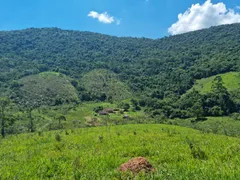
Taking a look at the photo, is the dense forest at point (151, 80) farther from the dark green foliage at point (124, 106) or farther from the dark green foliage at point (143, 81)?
A: the dark green foliage at point (124, 106)

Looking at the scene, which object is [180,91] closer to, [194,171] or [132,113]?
[132,113]

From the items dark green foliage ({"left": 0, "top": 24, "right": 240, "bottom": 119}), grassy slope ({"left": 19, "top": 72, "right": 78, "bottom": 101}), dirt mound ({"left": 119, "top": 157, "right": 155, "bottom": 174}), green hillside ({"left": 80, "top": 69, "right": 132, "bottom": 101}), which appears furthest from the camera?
green hillside ({"left": 80, "top": 69, "right": 132, "bottom": 101})

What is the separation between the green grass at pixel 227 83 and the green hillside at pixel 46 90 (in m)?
60.1

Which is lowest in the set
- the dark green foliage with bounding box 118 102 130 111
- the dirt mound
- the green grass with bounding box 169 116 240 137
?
the green grass with bounding box 169 116 240 137

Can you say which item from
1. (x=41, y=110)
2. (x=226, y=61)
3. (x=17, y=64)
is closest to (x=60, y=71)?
(x=17, y=64)

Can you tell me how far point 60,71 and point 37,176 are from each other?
157678 millimetres

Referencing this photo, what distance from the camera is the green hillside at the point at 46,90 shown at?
108562 mm

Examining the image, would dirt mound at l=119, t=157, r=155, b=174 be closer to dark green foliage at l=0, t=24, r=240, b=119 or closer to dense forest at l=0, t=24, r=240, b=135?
dense forest at l=0, t=24, r=240, b=135

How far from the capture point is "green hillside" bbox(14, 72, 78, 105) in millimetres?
108562

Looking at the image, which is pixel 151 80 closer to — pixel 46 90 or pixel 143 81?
pixel 143 81

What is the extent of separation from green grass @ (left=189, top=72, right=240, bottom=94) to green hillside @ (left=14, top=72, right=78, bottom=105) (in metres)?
60.1

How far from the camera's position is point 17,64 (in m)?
170

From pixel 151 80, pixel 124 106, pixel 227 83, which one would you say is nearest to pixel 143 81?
pixel 151 80

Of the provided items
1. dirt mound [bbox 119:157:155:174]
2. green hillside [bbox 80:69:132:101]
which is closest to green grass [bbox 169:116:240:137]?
dirt mound [bbox 119:157:155:174]
